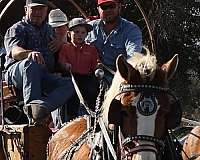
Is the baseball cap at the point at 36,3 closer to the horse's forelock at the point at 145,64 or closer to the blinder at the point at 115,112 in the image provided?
the horse's forelock at the point at 145,64

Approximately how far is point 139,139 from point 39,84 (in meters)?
2.04

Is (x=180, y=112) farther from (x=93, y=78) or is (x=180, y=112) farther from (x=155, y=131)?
(x=93, y=78)

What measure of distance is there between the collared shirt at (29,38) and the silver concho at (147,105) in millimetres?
2337

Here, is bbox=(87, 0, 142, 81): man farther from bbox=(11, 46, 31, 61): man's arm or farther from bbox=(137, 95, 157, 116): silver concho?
bbox=(137, 95, 157, 116): silver concho

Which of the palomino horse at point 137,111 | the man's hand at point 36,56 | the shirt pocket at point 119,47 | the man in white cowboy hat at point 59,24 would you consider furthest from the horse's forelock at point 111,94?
the man in white cowboy hat at point 59,24

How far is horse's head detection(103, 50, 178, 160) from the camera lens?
4.88 meters

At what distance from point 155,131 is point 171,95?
35 centimetres

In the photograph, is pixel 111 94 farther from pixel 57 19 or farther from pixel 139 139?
pixel 57 19

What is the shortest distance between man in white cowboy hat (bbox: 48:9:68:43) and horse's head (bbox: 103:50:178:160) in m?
2.57

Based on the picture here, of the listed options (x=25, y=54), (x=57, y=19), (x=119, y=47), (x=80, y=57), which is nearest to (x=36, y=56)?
(x=25, y=54)

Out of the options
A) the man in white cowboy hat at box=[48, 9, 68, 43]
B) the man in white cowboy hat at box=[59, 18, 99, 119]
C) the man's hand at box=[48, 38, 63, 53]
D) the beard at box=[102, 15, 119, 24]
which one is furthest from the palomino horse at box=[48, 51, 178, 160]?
the man in white cowboy hat at box=[48, 9, 68, 43]

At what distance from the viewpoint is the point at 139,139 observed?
4863 mm

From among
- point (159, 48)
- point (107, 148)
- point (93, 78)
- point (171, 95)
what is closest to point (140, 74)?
point (171, 95)

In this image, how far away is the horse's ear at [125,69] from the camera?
5.01 m
